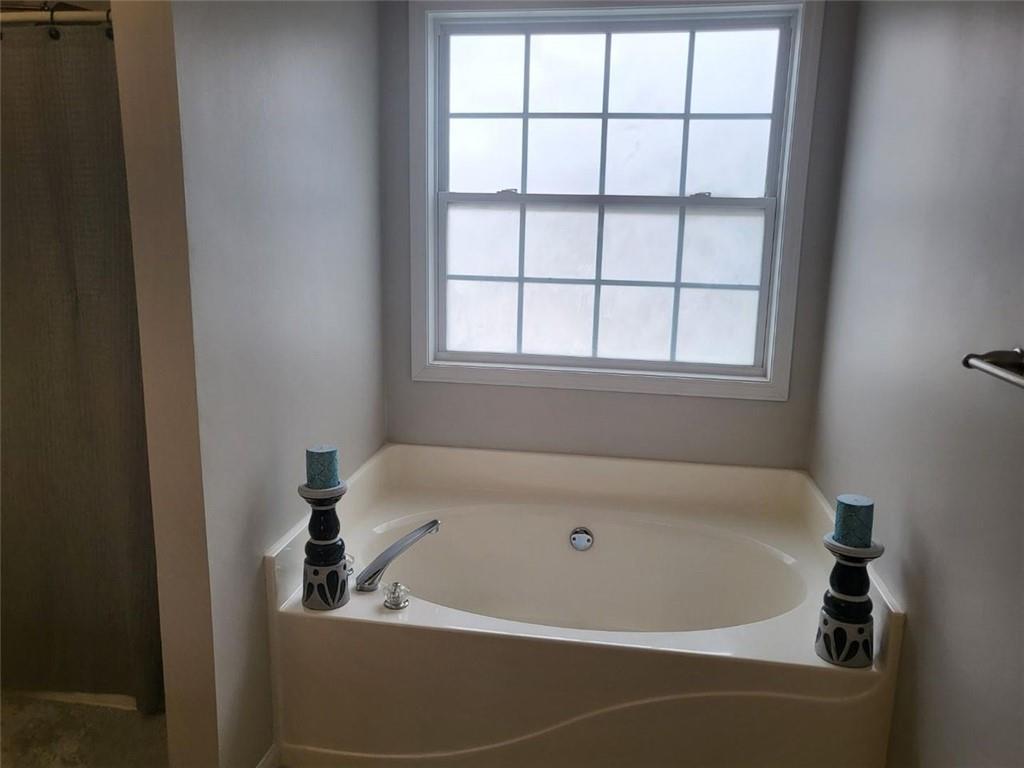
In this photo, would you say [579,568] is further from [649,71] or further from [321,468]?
[649,71]

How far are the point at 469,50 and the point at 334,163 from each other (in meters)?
0.74

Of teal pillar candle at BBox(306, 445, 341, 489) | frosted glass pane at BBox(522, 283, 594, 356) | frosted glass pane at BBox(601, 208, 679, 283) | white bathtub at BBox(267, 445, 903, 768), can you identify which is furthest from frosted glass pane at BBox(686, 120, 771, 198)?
teal pillar candle at BBox(306, 445, 341, 489)

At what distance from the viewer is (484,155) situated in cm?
254

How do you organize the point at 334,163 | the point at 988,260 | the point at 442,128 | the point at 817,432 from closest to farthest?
the point at 988,260, the point at 334,163, the point at 817,432, the point at 442,128

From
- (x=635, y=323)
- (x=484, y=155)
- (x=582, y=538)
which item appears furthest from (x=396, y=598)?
(x=484, y=155)

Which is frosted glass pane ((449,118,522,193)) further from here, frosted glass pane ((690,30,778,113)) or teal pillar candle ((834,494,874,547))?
teal pillar candle ((834,494,874,547))

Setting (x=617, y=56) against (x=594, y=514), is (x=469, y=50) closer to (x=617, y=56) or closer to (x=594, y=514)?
(x=617, y=56)

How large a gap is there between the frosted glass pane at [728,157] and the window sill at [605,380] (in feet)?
2.04

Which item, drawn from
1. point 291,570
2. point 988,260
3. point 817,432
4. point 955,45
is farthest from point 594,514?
point 955,45

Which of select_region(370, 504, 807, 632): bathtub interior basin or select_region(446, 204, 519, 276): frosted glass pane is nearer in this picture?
select_region(370, 504, 807, 632): bathtub interior basin

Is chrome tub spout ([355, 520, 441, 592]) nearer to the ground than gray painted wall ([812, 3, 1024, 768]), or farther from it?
nearer to the ground

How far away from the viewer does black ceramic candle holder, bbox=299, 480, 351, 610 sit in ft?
5.80

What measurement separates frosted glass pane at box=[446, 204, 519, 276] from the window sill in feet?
1.16

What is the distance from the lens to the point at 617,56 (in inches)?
94.2
